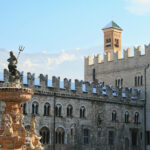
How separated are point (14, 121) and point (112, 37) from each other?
4514cm

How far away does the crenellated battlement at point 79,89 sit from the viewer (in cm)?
4219

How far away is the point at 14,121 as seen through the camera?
Result: 75.3 feet

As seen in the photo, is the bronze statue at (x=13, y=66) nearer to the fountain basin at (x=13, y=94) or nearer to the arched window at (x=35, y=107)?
the fountain basin at (x=13, y=94)

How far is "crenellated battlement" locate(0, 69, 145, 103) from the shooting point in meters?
42.2

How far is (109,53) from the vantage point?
203 feet

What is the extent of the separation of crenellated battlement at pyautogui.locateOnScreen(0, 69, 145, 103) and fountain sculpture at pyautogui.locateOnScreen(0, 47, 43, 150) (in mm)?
16224

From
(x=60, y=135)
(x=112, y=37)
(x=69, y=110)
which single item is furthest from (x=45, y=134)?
(x=112, y=37)

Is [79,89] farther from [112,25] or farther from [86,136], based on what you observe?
[112,25]

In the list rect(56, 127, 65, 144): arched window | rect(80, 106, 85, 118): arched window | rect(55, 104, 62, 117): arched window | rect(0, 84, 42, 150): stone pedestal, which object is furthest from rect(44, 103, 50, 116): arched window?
rect(0, 84, 42, 150): stone pedestal

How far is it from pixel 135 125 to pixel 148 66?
8698mm

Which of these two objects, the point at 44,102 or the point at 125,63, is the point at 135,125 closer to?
the point at 125,63

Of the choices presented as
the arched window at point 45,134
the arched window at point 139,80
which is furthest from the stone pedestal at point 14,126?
the arched window at point 139,80

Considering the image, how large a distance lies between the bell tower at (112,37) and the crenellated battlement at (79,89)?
1203cm

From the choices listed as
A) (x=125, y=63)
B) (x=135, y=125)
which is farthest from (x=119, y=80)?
(x=135, y=125)
